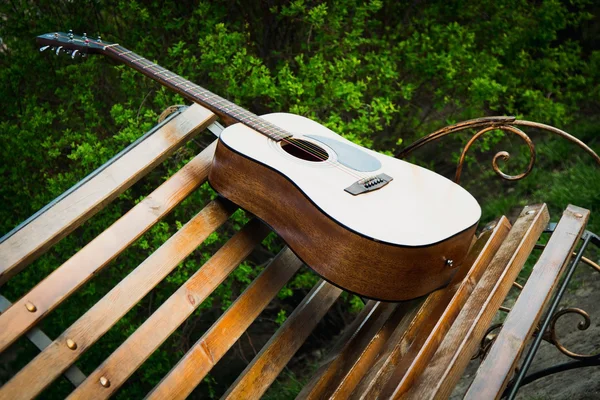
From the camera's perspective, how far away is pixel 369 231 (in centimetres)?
175

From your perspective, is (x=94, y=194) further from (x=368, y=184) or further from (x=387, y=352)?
(x=387, y=352)

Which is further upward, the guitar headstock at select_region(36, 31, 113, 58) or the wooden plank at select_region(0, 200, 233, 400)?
the guitar headstock at select_region(36, 31, 113, 58)

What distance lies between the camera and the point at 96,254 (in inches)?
77.9

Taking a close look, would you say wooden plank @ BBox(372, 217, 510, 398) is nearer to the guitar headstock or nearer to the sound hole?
the sound hole

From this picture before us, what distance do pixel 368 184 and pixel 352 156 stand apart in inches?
11.0

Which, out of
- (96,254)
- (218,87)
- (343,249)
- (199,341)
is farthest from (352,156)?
(218,87)

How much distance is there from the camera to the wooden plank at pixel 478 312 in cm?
161

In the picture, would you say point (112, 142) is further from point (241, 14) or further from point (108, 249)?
point (108, 249)

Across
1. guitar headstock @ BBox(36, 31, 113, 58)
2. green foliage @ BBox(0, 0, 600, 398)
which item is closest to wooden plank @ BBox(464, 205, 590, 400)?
green foliage @ BBox(0, 0, 600, 398)

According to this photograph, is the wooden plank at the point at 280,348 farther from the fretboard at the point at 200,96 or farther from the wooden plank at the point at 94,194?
the wooden plank at the point at 94,194

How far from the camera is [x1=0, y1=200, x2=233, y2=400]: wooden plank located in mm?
1684

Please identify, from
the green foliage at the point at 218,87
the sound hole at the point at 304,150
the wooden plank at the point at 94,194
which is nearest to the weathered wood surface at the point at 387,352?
the sound hole at the point at 304,150

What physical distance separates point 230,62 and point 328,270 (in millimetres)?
1847

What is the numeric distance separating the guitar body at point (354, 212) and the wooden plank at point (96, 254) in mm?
146
